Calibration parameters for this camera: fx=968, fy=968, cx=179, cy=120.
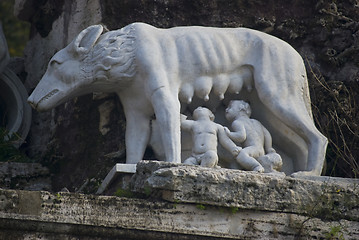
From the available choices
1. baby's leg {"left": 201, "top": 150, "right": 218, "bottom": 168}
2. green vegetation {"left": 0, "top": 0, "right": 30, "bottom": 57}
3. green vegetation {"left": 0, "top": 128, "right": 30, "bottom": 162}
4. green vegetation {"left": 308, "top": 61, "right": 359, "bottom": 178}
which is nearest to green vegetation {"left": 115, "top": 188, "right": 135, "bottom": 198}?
baby's leg {"left": 201, "top": 150, "right": 218, "bottom": 168}

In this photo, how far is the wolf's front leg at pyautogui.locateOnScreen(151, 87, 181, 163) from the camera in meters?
6.80

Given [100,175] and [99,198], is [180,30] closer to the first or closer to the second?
[100,175]

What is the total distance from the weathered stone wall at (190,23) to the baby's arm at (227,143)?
1.07 metres

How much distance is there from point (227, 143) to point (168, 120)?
453 millimetres

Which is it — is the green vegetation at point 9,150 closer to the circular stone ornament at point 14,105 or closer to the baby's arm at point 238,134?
the circular stone ornament at point 14,105

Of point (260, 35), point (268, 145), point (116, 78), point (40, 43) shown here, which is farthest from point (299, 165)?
point (40, 43)

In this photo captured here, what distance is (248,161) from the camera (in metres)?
6.81

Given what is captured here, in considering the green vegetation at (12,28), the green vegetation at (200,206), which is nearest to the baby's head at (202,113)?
the green vegetation at (200,206)

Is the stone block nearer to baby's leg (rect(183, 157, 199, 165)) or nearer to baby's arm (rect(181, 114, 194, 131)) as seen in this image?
baby's leg (rect(183, 157, 199, 165))

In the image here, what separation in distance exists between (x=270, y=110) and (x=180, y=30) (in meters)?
0.90

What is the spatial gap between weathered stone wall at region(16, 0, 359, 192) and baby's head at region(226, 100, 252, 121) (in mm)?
943

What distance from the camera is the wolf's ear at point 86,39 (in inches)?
283

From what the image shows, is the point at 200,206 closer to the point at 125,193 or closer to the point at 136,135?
the point at 125,193

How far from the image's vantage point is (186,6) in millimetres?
8219
